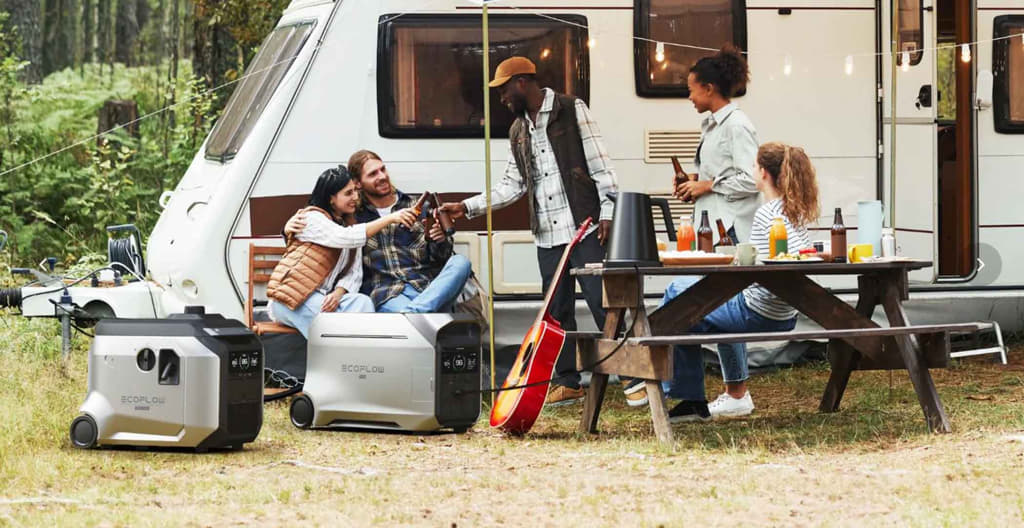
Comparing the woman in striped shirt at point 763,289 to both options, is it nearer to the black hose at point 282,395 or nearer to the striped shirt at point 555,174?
the striped shirt at point 555,174

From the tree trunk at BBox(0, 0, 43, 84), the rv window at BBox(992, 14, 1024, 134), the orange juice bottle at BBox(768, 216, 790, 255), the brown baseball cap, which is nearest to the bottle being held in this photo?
the orange juice bottle at BBox(768, 216, 790, 255)

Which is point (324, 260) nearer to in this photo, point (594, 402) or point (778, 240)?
point (594, 402)

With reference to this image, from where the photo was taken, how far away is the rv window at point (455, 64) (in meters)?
7.66

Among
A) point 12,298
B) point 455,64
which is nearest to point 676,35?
point 455,64

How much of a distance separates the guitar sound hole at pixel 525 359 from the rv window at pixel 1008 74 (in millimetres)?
3395

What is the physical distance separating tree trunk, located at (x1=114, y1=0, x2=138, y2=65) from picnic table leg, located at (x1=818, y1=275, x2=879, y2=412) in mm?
17035

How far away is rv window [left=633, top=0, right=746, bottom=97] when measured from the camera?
25.7ft

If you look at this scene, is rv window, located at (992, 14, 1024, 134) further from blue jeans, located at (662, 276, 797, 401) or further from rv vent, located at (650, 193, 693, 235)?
blue jeans, located at (662, 276, 797, 401)

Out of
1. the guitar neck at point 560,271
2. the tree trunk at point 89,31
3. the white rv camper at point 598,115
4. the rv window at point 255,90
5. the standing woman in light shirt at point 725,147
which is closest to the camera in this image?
the guitar neck at point 560,271

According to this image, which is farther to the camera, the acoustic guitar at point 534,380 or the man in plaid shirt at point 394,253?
the man in plaid shirt at point 394,253

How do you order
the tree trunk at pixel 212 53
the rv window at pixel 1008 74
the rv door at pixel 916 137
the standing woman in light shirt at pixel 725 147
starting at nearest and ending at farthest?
the standing woman in light shirt at pixel 725 147 → the rv door at pixel 916 137 → the rv window at pixel 1008 74 → the tree trunk at pixel 212 53

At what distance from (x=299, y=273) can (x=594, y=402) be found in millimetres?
1687

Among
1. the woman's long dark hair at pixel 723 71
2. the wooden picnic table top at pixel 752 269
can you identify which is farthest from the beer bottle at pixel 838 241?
the woman's long dark hair at pixel 723 71

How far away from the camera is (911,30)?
322 inches
